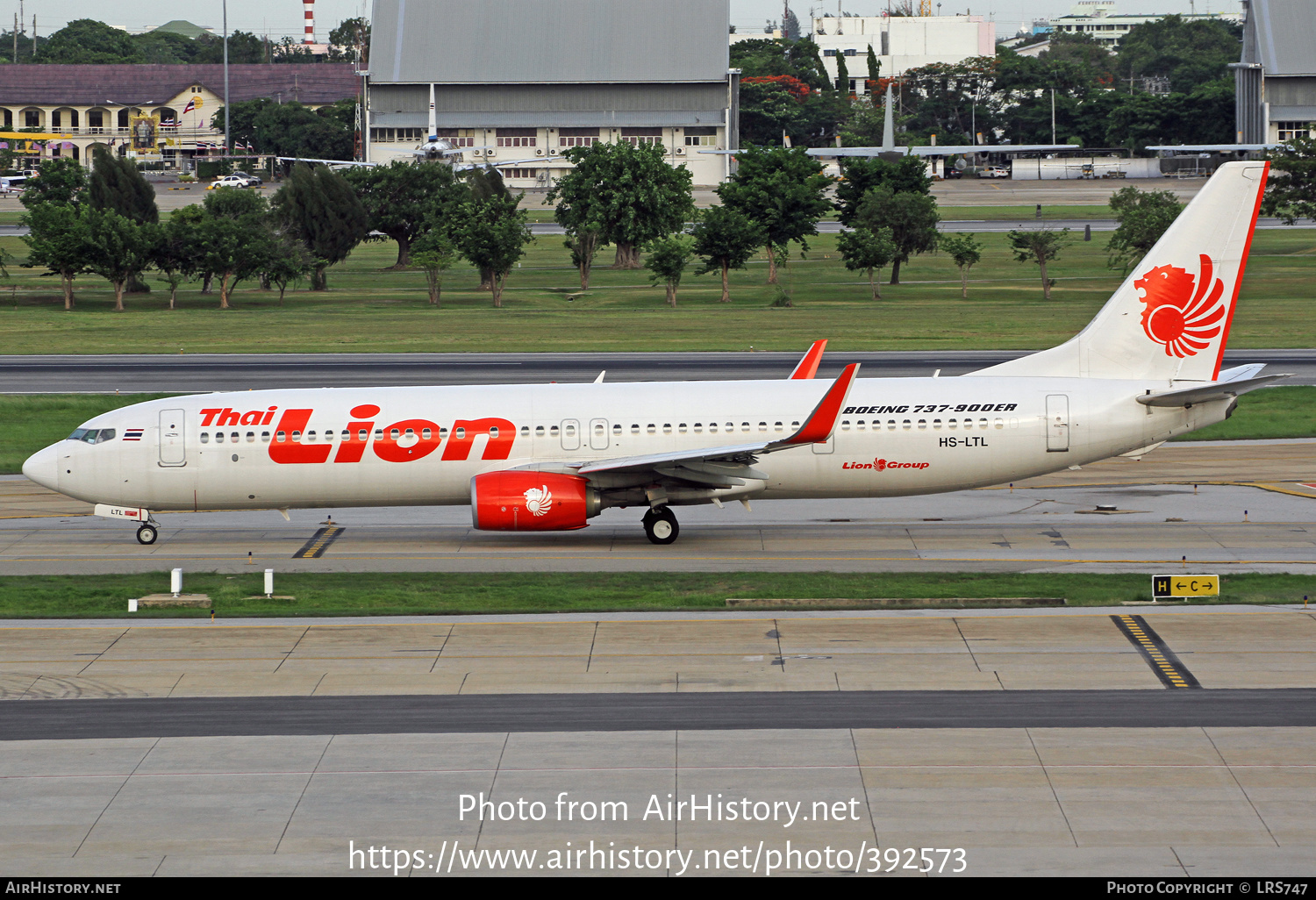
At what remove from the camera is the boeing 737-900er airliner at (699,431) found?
36719 millimetres

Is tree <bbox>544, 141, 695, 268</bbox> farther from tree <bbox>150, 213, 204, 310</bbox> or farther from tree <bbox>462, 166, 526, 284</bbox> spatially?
tree <bbox>150, 213, 204, 310</bbox>

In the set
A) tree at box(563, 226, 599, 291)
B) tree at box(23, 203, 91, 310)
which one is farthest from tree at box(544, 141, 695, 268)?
tree at box(23, 203, 91, 310)

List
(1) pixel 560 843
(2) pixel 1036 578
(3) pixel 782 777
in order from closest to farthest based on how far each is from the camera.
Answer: (1) pixel 560 843, (3) pixel 782 777, (2) pixel 1036 578

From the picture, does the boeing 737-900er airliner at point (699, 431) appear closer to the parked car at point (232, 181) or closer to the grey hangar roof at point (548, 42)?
the parked car at point (232, 181)

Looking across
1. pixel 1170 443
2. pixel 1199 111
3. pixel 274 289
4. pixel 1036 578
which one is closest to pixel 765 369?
pixel 1170 443

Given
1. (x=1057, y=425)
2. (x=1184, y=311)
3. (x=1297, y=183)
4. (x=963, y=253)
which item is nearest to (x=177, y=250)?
(x=963, y=253)

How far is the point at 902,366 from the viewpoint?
2591 inches

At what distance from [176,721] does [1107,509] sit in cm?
2716

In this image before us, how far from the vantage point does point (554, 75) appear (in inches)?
7357

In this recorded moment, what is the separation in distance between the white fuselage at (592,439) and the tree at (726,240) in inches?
2518

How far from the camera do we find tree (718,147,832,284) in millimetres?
108188

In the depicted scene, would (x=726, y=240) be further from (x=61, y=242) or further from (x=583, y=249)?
Result: (x=61, y=242)

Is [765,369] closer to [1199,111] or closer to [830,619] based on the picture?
[830,619]
